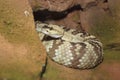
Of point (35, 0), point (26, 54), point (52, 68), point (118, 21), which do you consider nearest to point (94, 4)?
point (118, 21)

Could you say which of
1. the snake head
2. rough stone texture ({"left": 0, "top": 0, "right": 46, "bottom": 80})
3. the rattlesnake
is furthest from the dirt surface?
the snake head

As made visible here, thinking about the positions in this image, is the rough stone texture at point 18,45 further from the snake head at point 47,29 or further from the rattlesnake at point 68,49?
the snake head at point 47,29

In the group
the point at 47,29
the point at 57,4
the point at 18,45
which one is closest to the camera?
the point at 18,45

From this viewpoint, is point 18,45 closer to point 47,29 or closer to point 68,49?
point 68,49

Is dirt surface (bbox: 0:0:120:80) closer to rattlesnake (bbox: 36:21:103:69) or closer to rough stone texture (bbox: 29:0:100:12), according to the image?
rough stone texture (bbox: 29:0:100:12)

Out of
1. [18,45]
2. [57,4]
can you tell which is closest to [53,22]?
[57,4]

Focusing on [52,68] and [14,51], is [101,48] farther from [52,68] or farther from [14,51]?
[14,51]
